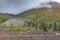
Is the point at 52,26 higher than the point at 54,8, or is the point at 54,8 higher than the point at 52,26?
the point at 54,8

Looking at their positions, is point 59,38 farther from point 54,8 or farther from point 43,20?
point 54,8

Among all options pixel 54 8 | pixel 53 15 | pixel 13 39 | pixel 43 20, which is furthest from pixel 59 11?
pixel 13 39

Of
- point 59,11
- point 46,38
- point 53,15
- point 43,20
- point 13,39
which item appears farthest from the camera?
point 59,11

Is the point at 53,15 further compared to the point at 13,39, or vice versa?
the point at 53,15

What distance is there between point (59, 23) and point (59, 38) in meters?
7.95

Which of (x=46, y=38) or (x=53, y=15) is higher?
(x=53, y=15)

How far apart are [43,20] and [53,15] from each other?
2.42 meters

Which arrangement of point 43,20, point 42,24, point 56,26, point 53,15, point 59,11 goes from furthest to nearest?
point 59,11
point 53,15
point 43,20
point 42,24
point 56,26

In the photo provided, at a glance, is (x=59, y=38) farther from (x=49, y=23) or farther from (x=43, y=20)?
(x=43, y=20)

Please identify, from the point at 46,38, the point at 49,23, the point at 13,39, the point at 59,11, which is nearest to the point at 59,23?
the point at 49,23

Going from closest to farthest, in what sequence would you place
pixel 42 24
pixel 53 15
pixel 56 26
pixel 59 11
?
pixel 56 26 → pixel 42 24 → pixel 53 15 → pixel 59 11

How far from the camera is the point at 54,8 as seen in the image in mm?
30969

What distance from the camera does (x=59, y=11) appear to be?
1218 inches

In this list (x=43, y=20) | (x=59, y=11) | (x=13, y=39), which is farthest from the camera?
(x=59, y=11)
